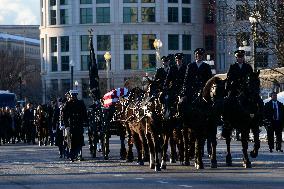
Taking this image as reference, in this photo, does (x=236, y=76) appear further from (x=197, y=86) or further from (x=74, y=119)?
(x=74, y=119)

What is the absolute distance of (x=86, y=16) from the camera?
123m

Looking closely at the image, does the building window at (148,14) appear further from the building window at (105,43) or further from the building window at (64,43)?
the building window at (64,43)

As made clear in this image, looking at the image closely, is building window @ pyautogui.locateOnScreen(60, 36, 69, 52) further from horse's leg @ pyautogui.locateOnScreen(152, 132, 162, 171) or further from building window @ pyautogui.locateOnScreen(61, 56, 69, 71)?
horse's leg @ pyautogui.locateOnScreen(152, 132, 162, 171)

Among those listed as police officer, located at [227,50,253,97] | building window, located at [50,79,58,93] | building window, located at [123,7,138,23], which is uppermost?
building window, located at [123,7,138,23]

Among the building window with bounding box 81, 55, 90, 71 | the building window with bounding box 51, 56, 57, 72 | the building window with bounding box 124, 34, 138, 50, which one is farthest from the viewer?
the building window with bounding box 51, 56, 57, 72

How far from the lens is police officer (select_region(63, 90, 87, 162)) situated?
28.7 m

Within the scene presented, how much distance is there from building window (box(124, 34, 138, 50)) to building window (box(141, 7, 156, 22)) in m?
2.56

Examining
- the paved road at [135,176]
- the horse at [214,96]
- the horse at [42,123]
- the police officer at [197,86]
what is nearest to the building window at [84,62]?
the horse at [42,123]

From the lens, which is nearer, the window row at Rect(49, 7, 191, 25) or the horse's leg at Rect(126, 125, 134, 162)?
the horse's leg at Rect(126, 125, 134, 162)

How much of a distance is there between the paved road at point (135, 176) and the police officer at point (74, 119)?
1147mm

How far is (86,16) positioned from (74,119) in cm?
9538

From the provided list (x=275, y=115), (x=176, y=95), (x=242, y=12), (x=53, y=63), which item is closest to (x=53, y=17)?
(x=53, y=63)

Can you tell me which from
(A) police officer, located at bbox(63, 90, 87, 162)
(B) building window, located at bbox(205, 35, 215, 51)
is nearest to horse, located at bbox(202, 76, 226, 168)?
(A) police officer, located at bbox(63, 90, 87, 162)

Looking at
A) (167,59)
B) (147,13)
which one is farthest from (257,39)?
(147,13)
